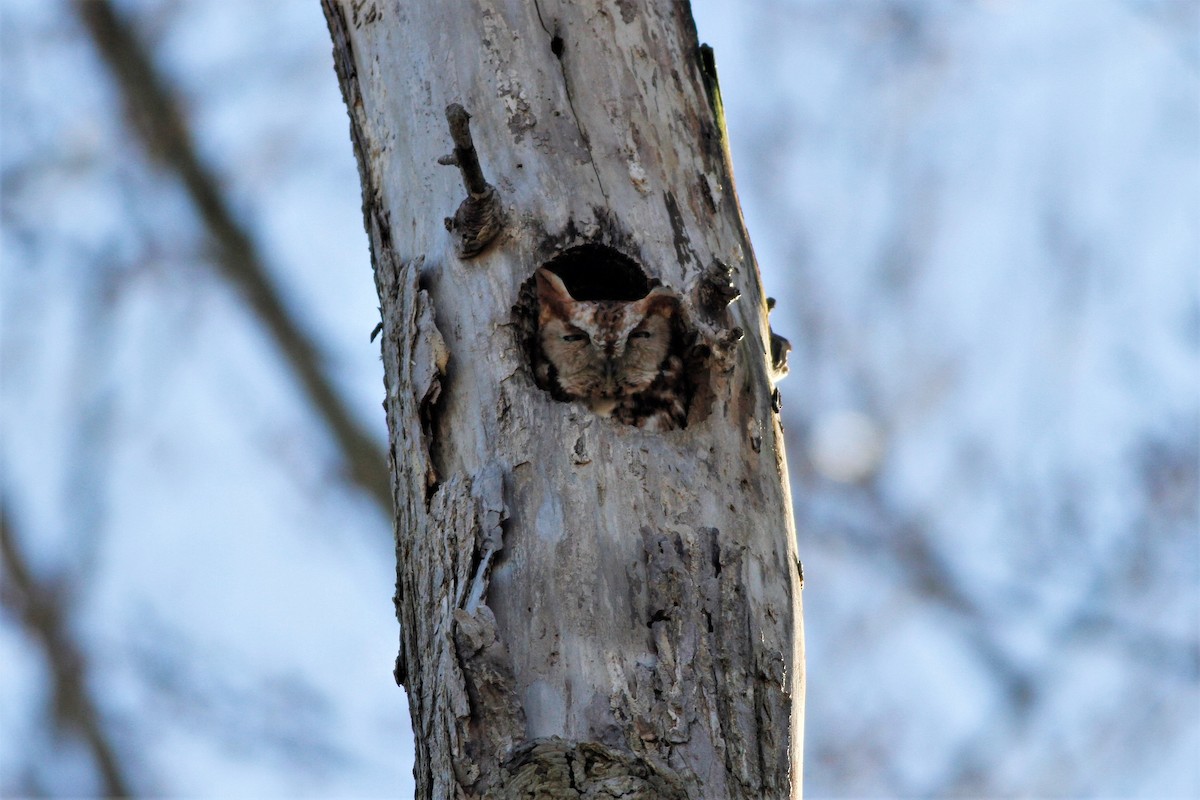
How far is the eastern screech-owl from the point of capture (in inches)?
109

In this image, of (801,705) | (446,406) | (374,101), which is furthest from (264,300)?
(801,705)

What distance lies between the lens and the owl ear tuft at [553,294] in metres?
3.25

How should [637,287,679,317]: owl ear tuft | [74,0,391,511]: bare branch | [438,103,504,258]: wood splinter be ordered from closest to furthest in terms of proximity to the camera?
[438,103,504,258]: wood splinter, [637,287,679,317]: owl ear tuft, [74,0,391,511]: bare branch

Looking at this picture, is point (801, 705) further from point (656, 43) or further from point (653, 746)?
point (656, 43)

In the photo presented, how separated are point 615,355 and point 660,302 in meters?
0.48

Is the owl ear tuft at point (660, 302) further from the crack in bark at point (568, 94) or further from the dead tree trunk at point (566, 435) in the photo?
the crack in bark at point (568, 94)

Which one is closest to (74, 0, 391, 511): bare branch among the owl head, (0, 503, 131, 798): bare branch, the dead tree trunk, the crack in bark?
(0, 503, 131, 798): bare branch

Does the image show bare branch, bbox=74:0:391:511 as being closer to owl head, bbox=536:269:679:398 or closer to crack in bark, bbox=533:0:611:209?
owl head, bbox=536:269:679:398

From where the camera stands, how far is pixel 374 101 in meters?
3.09

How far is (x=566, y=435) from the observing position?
2.48 m

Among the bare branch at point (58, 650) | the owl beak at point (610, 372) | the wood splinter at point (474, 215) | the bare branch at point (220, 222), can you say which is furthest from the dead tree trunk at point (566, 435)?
the bare branch at point (58, 650)

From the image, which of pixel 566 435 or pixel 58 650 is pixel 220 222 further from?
pixel 566 435

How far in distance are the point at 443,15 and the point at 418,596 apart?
1.41 meters

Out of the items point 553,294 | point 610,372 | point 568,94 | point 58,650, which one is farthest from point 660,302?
point 58,650
